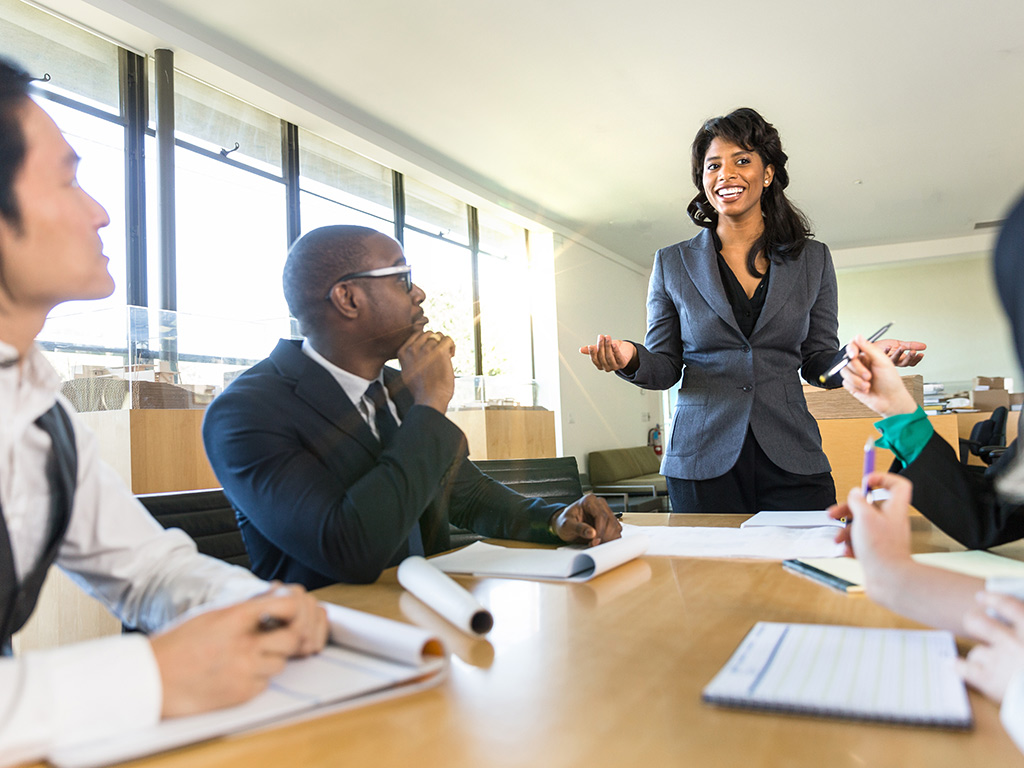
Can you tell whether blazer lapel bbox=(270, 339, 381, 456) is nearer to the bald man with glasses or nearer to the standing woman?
the bald man with glasses

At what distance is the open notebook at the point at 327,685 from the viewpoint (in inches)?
20.1

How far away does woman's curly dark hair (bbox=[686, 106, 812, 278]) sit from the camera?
198 centimetres

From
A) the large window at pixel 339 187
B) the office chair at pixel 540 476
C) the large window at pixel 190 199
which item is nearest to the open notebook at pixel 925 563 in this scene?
the office chair at pixel 540 476

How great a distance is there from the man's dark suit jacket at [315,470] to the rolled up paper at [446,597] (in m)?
0.10

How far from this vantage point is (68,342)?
3.36m

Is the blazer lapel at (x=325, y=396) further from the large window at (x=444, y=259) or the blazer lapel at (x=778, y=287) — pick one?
the large window at (x=444, y=259)

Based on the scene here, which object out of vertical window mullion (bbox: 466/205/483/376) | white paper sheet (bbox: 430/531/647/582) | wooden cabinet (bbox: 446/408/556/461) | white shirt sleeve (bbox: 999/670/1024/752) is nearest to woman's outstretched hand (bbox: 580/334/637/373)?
white paper sheet (bbox: 430/531/647/582)

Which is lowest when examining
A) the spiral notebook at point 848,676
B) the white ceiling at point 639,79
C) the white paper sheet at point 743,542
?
the white paper sheet at point 743,542

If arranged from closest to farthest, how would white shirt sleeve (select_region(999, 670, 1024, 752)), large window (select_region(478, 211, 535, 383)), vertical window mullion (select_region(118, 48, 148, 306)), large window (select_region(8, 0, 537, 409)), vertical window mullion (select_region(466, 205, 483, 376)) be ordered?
white shirt sleeve (select_region(999, 670, 1024, 752)) → large window (select_region(8, 0, 537, 409)) → vertical window mullion (select_region(118, 48, 148, 306)) → vertical window mullion (select_region(466, 205, 483, 376)) → large window (select_region(478, 211, 535, 383))

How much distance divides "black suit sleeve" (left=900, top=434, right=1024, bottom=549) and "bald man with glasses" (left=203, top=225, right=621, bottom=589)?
502 millimetres

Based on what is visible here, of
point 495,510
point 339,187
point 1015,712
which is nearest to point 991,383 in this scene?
point 339,187

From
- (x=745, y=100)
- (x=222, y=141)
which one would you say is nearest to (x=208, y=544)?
(x=222, y=141)

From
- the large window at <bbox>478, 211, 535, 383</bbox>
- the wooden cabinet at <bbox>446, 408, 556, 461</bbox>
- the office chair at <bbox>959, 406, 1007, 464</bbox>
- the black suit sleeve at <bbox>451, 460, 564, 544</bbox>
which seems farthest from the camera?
the large window at <bbox>478, 211, 535, 383</bbox>

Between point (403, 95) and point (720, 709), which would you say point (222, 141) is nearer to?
point (403, 95)
